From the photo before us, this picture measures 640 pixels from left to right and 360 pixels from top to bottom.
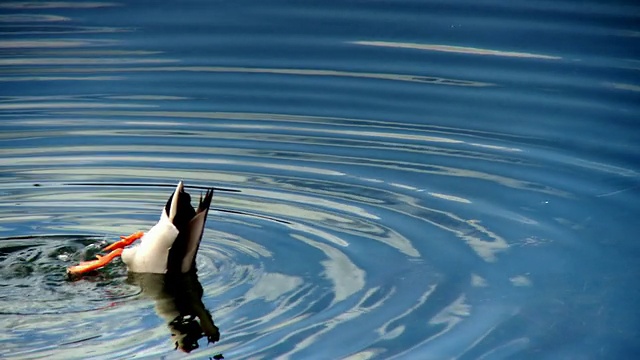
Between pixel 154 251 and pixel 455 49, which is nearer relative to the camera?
pixel 154 251

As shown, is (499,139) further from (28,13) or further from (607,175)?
(28,13)

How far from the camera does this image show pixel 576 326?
205 inches

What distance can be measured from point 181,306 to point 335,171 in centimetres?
185

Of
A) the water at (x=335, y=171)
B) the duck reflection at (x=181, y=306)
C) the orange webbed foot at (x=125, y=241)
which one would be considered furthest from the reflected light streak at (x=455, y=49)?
the duck reflection at (x=181, y=306)

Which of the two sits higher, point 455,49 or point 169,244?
point 455,49

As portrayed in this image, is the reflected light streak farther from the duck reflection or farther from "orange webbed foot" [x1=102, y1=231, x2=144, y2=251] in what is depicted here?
the duck reflection

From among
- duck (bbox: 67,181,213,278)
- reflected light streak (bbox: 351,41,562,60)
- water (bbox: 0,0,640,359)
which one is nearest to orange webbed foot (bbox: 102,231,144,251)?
duck (bbox: 67,181,213,278)

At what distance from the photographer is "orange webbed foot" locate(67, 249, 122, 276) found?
570cm

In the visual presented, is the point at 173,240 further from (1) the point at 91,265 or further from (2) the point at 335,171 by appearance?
(2) the point at 335,171

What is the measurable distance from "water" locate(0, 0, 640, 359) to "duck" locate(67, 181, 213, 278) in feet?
0.33

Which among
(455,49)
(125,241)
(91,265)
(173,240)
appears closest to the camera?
(173,240)

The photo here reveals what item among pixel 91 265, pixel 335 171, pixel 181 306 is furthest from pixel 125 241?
pixel 335 171

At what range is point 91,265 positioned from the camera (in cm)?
572

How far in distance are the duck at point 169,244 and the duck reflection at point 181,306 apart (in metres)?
0.05
